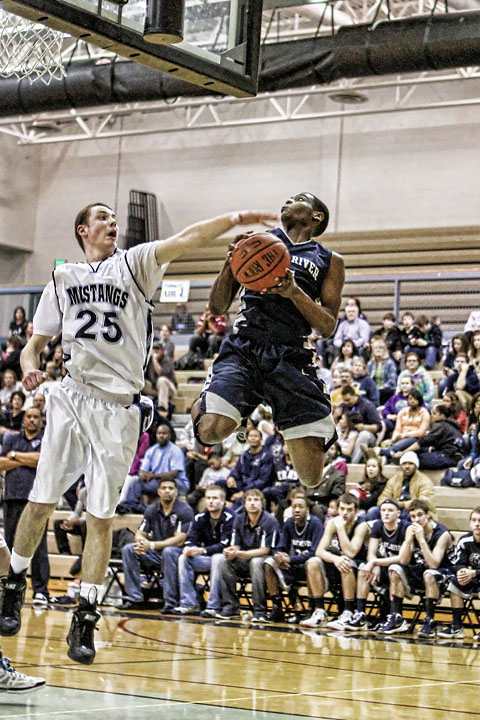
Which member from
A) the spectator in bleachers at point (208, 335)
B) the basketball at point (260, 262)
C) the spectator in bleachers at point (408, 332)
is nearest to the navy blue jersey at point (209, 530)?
the spectator in bleachers at point (408, 332)

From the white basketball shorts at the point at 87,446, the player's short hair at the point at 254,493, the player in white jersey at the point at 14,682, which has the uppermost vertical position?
the white basketball shorts at the point at 87,446

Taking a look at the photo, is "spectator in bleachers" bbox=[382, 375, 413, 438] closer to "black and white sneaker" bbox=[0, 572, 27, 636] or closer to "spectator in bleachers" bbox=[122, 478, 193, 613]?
"spectator in bleachers" bbox=[122, 478, 193, 613]

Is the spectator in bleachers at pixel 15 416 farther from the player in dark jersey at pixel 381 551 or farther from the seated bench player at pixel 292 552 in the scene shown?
the player in dark jersey at pixel 381 551

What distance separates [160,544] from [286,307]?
6696mm

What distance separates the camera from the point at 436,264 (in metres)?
20.2

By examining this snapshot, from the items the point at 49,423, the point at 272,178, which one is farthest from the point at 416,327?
the point at 49,423

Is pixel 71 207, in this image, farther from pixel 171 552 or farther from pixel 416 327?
pixel 171 552

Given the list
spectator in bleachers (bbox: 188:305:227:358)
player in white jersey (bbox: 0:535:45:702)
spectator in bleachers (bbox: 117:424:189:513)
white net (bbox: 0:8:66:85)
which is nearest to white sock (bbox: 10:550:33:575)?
player in white jersey (bbox: 0:535:45:702)

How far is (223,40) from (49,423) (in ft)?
9.84

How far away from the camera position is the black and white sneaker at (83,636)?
5750 mm

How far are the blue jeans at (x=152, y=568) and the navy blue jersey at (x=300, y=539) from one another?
1.22 meters

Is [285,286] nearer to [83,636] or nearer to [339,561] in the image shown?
[83,636]

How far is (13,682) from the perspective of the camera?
5.78 metres

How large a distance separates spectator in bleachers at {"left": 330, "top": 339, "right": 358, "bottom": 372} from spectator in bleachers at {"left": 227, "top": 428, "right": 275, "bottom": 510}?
10.0ft
